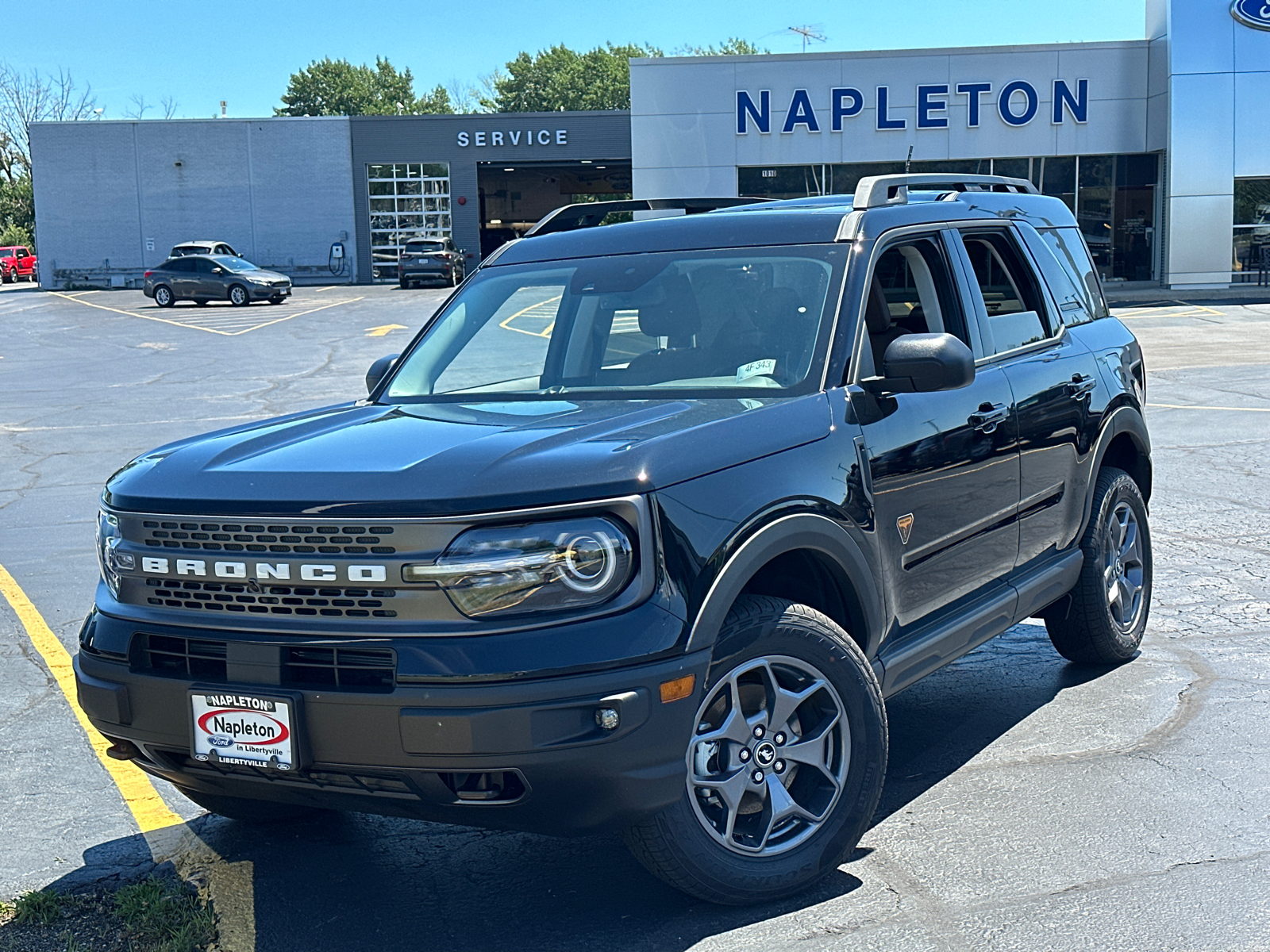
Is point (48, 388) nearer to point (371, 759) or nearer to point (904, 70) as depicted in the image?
point (371, 759)

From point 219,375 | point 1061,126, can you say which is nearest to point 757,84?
point 1061,126

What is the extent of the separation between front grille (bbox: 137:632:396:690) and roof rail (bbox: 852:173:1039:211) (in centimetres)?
237

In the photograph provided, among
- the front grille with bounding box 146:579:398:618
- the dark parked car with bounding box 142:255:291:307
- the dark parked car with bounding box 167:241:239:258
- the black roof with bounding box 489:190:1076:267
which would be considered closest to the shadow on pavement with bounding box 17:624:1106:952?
A: the front grille with bounding box 146:579:398:618

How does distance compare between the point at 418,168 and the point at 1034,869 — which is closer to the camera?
the point at 1034,869

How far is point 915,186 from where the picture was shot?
17.6ft

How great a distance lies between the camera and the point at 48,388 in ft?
66.3

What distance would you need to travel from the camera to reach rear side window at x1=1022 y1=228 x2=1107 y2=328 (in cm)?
564

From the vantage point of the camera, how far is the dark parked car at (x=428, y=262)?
47094 millimetres

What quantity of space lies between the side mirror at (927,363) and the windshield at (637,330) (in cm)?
24

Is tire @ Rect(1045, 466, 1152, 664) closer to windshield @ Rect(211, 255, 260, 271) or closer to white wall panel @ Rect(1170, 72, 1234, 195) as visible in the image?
white wall panel @ Rect(1170, 72, 1234, 195)

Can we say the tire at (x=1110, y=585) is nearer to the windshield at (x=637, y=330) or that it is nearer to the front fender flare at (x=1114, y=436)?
the front fender flare at (x=1114, y=436)

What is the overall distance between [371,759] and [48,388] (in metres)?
19.1

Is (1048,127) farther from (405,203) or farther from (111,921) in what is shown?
(111,921)

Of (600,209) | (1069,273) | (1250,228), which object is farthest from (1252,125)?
(600,209)
